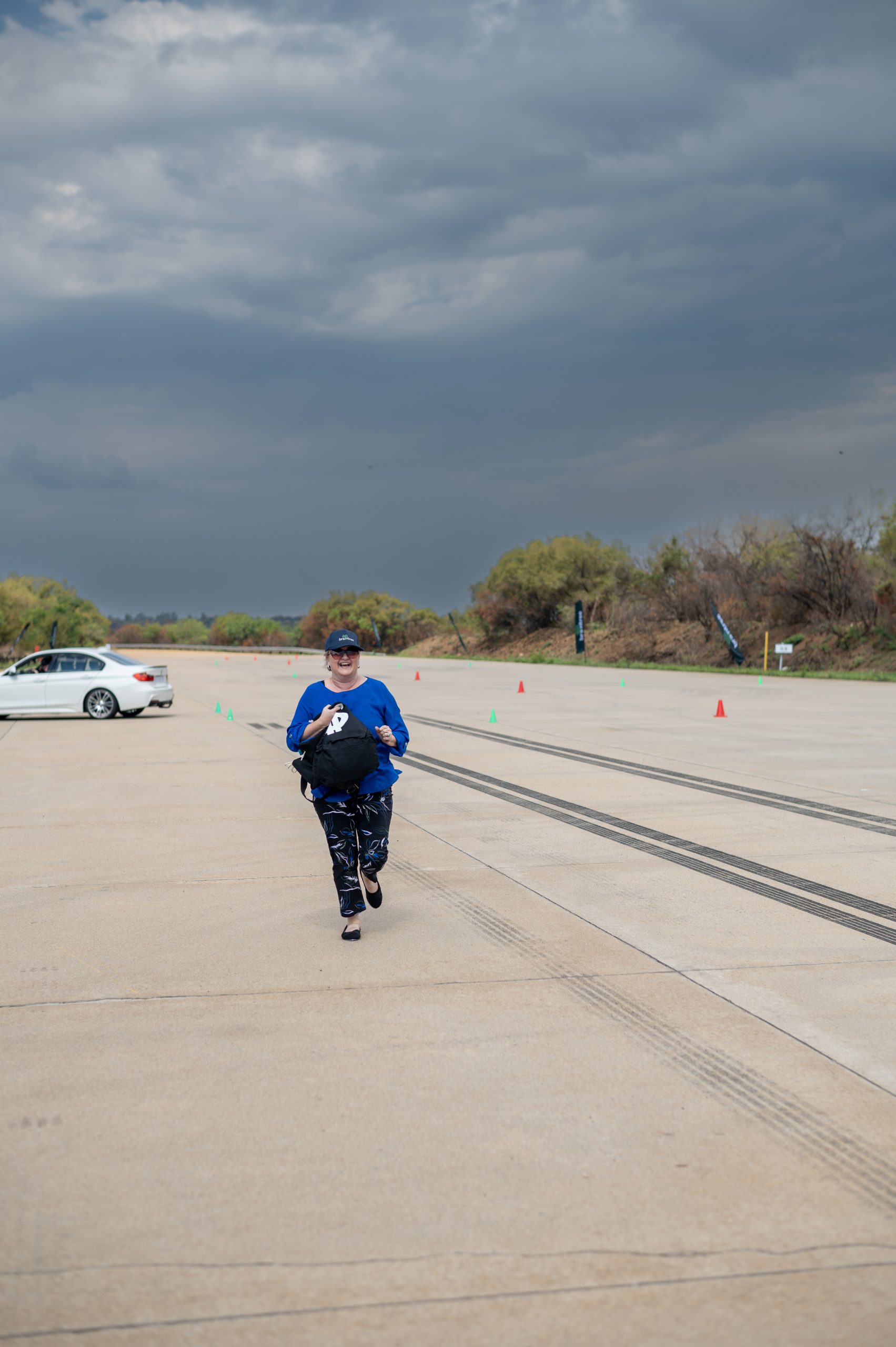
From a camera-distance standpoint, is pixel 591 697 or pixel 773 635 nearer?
pixel 591 697

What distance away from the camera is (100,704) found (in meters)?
23.8

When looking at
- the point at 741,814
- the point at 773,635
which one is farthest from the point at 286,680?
the point at 741,814

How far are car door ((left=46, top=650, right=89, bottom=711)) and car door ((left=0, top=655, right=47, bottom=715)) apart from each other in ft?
0.38

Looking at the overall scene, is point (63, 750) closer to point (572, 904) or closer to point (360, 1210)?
point (572, 904)

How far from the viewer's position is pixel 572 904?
764 centimetres

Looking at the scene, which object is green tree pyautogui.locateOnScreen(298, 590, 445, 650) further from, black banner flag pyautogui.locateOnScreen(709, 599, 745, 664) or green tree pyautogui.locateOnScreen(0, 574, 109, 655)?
black banner flag pyautogui.locateOnScreen(709, 599, 745, 664)

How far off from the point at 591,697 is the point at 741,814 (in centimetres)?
1978

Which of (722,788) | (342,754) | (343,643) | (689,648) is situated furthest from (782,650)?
(342,754)

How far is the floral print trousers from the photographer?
7023 mm

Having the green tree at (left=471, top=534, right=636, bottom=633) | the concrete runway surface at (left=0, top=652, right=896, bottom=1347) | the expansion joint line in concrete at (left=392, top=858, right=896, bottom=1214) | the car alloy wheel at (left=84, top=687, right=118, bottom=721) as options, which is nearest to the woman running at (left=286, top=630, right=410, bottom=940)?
the concrete runway surface at (left=0, top=652, right=896, bottom=1347)

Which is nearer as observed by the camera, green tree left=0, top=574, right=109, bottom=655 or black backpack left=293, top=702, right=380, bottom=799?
black backpack left=293, top=702, right=380, bottom=799

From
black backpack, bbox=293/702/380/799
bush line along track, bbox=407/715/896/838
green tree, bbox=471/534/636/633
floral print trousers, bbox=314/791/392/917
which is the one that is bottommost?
bush line along track, bbox=407/715/896/838

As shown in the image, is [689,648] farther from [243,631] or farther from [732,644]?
[243,631]

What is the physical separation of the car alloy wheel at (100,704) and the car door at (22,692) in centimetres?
83
